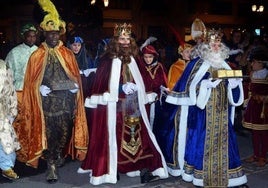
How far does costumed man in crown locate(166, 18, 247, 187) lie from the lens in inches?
225

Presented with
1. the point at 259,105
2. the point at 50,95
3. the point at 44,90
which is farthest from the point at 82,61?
the point at 259,105

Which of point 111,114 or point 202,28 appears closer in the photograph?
point 111,114

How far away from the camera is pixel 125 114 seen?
20.3 feet

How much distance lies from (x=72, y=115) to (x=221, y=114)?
2134mm

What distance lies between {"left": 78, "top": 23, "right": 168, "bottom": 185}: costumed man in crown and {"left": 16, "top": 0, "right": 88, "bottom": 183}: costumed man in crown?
1.36 feet

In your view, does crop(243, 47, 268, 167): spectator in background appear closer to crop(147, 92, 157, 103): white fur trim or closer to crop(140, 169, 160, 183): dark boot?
crop(147, 92, 157, 103): white fur trim

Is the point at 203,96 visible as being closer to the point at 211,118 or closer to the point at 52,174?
the point at 211,118

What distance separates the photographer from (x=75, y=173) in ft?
22.3

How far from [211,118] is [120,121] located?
1229 millimetres

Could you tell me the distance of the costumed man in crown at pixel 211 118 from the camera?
18.7 ft

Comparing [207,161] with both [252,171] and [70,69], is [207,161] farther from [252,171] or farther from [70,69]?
[70,69]

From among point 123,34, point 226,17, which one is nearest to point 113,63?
point 123,34

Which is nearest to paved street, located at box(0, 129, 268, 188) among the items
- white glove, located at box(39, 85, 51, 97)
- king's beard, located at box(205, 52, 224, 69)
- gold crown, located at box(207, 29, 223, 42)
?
white glove, located at box(39, 85, 51, 97)

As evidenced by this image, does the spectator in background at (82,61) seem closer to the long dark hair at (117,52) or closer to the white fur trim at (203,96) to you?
the long dark hair at (117,52)
